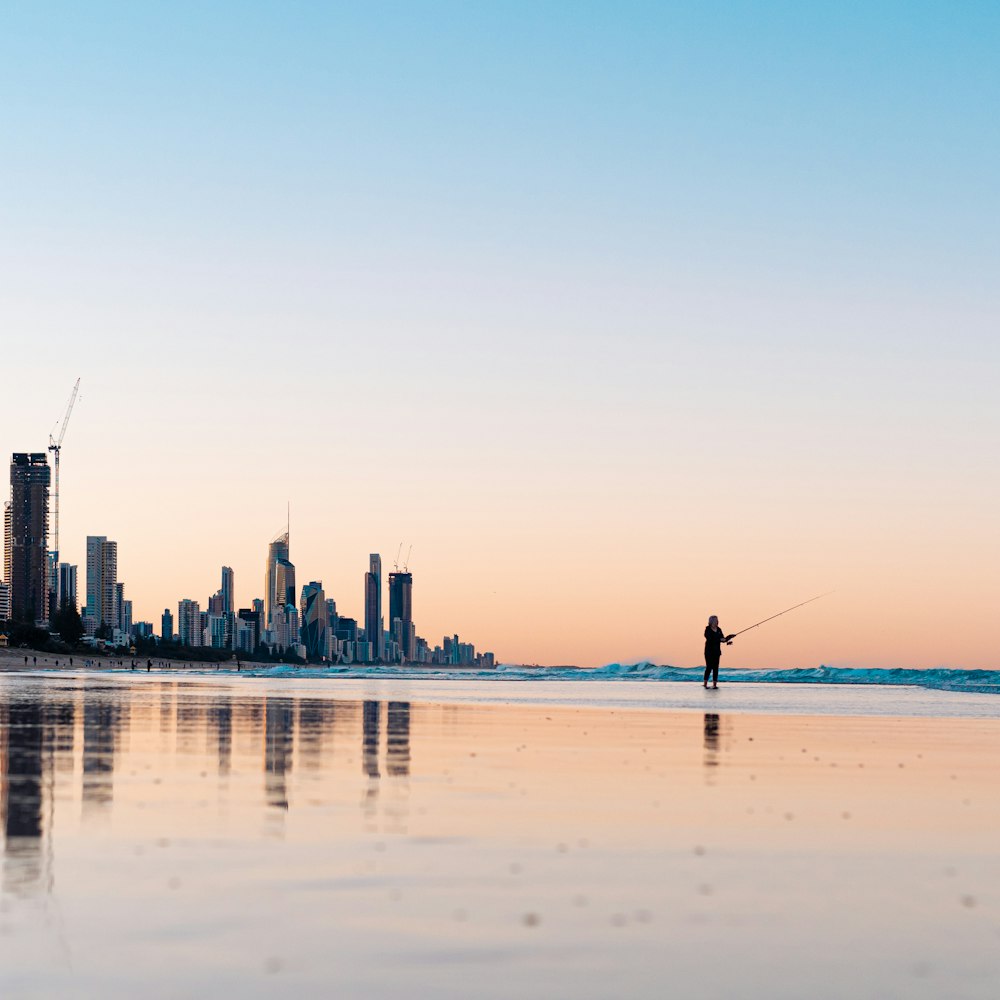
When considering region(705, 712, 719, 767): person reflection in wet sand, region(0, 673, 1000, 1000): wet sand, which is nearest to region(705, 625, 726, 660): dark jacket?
region(705, 712, 719, 767): person reflection in wet sand

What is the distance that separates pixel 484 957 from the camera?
6.24 m

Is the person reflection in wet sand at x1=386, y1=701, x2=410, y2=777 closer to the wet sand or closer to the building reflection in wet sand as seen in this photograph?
the building reflection in wet sand

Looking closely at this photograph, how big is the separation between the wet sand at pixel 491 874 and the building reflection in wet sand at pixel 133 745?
0.08 m

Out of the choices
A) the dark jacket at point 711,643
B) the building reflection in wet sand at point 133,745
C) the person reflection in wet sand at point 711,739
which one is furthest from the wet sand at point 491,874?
the dark jacket at point 711,643

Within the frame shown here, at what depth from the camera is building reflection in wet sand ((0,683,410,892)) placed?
10391 millimetres

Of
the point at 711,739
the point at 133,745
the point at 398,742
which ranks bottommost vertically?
the point at 711,739

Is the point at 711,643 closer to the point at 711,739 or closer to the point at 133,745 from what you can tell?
the point at 711,739

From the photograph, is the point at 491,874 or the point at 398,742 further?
the point at 398,742

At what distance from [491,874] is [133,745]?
433 inches

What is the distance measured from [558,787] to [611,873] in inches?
198

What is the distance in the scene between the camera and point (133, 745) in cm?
1803

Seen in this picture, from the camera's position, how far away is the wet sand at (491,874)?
19.5ft

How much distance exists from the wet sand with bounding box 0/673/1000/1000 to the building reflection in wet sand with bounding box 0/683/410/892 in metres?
0.08

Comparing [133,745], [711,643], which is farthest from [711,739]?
[711,643]
